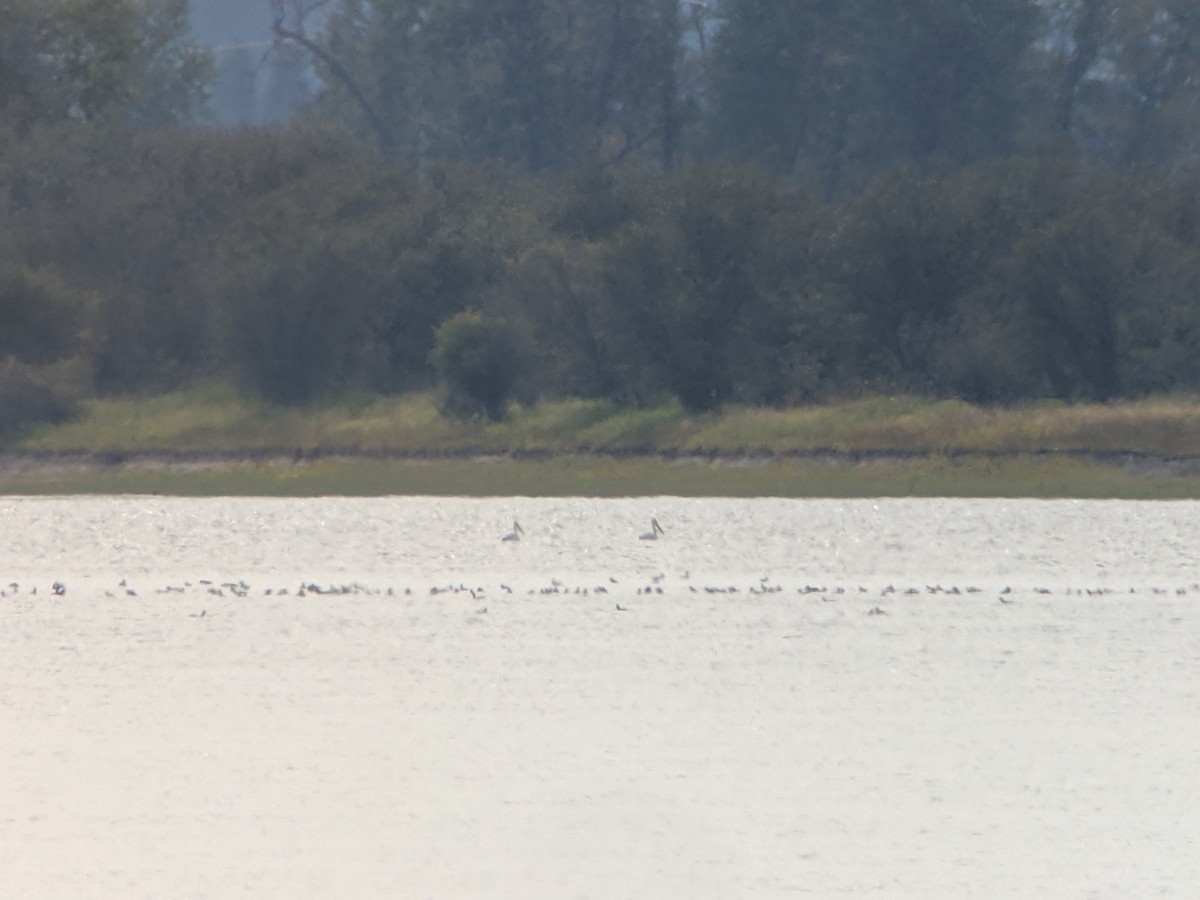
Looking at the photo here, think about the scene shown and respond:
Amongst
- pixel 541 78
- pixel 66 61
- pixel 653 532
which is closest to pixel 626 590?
pixel 653 532

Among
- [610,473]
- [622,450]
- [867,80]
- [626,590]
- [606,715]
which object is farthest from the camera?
[867,80]

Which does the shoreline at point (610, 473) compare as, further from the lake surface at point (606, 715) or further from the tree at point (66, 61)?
the tree at point (66, 61)

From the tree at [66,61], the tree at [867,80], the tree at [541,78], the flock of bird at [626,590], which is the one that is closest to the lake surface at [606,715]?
the flock of bird at [626,590]

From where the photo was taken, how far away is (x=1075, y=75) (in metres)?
43.8

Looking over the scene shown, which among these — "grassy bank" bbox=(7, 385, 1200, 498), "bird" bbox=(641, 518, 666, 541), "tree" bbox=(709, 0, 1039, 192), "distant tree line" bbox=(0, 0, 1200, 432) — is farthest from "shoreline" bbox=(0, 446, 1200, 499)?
"tree" bbox=(709, 0, 1039, 192)

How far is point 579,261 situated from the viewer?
26.2 metres

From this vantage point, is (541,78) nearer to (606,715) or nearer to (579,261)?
(579,261)

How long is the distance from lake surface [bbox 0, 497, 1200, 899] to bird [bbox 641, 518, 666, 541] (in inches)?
5.8

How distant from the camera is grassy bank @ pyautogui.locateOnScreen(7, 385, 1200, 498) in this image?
19.5m

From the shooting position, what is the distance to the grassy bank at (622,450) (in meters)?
19.5

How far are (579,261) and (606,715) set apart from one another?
17.5m

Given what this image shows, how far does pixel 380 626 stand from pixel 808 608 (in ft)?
→ 9.81

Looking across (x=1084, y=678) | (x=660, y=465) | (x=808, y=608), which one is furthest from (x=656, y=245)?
(x=1084, y=678)

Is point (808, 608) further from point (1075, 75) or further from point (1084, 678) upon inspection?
point (1075, 75)
